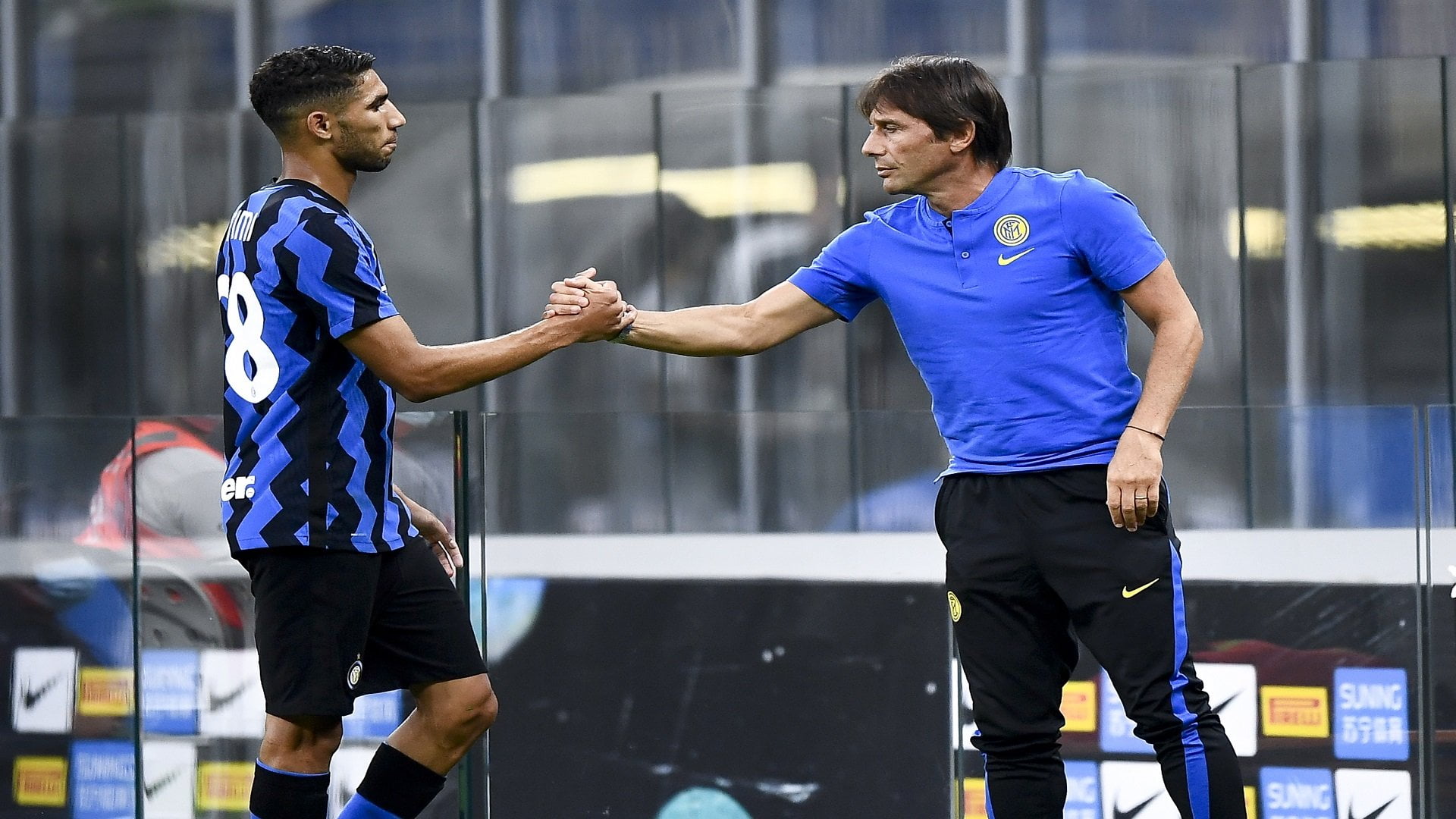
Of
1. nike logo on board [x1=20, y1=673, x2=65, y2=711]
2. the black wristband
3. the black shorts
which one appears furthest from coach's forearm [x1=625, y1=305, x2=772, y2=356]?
nike logo on board [x1=20, y1=673, x2=65, y2=711]

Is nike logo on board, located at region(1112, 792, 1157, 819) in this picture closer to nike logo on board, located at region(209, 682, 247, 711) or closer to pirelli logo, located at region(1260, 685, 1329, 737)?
pirelli logo, located at region(1260, 685, 1329, 737)

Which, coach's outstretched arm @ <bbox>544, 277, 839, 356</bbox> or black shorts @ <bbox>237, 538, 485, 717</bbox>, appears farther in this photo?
coach's outstretched arm @ <bbox>544, 277, 839, 356</bbox>

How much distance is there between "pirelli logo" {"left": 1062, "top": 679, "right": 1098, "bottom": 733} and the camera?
3.69m

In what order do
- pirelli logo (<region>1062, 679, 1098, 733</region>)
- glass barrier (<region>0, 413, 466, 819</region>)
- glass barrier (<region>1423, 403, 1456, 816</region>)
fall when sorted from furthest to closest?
glass barrier (<region>0, 413, 466, 819</region>) < pirelli logo (<region>1062, 679, 1098, 733</region>) < glass barrier (<region>1423, 403, 1456, 816</region>)

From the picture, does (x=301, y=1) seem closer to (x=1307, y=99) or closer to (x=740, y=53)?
(x=740, y=53)

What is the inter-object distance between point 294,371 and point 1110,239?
1.43 m

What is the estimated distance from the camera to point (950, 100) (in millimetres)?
2824

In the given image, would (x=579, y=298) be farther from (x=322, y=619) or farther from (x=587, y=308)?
(x=322, y=619)

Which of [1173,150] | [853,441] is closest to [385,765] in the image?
[853,441]

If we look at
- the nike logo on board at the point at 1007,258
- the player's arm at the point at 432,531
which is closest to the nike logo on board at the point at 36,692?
the player's arm at the point at 432,531

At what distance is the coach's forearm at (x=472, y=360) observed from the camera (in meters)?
2.76

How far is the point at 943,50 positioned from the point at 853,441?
11.2 feet

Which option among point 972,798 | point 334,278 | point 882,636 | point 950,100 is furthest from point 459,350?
point 972,798

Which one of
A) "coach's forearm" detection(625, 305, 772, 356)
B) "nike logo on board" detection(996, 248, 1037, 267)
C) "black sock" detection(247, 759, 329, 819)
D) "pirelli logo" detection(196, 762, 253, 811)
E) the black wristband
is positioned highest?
"nike logo on board" detection(996, 248, 1037, 267)
